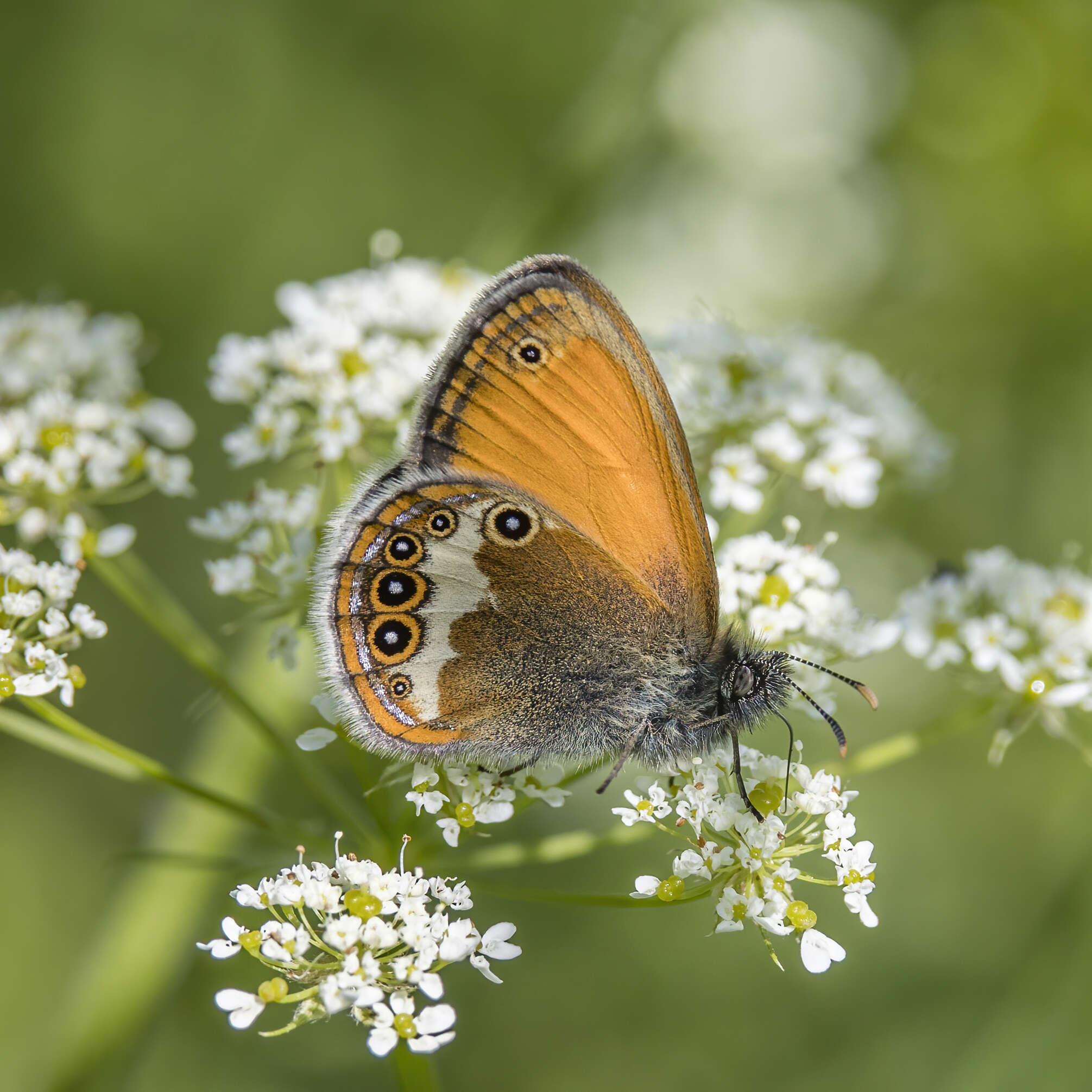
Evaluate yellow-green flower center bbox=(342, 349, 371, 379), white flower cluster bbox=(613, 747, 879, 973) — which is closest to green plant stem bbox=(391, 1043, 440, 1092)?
white flower cluster bbox=(613, 747, 879, 973)

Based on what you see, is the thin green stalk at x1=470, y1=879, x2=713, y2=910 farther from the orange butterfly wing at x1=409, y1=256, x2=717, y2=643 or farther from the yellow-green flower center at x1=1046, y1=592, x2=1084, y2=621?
the yellow-green flower center at x1=1046, y1=592, x2=1084, y2=621

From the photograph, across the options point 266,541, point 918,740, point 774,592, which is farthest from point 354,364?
point 918,740

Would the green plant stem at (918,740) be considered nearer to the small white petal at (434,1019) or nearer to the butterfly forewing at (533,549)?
the butterfly forewing at (533,549)

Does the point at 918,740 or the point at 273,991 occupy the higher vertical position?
the point at 918,740

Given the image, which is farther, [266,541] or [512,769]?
[266,541]

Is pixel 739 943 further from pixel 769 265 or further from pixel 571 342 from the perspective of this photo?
pixel 769 265

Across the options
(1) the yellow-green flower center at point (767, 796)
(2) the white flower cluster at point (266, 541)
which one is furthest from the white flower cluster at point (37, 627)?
(1) the yellow-green flower center at point (767, 796)

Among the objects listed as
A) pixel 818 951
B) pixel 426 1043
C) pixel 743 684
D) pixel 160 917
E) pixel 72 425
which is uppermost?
pixel 72 425

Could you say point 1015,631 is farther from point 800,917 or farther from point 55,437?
point 55,437
